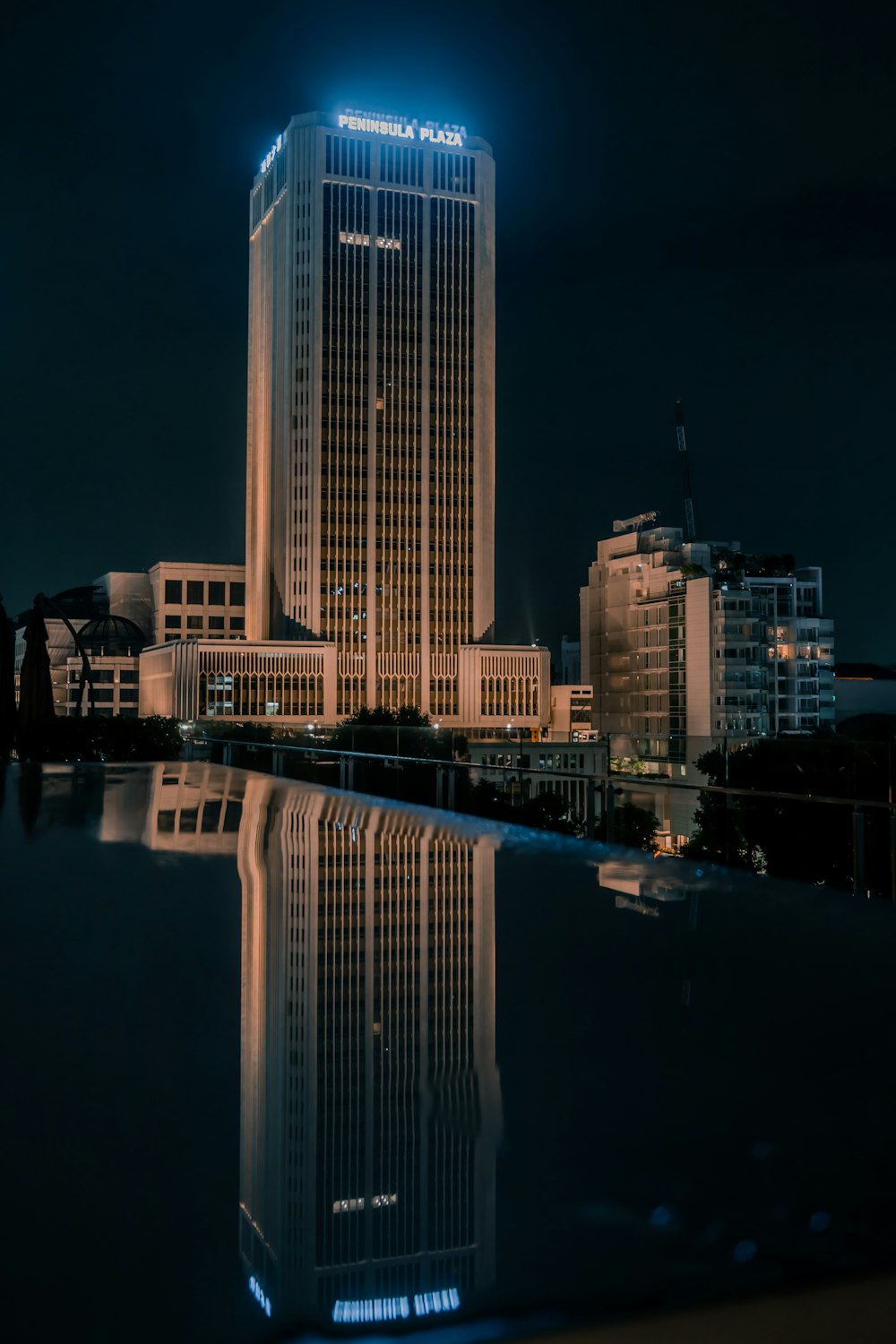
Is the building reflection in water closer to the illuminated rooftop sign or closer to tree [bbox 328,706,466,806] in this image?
tree [bbox 328,706,466,806]

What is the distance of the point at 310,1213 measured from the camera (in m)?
1.91

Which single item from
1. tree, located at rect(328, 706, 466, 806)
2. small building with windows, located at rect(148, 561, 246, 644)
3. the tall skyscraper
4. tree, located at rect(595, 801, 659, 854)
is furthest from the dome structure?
tree, located at rect(595, 801, 659, 854)

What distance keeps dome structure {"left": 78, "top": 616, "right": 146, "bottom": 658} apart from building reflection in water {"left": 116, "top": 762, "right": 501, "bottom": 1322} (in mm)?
108609

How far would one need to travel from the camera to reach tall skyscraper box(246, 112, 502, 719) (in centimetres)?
9712


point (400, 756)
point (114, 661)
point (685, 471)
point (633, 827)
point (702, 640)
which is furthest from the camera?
point (685, 471)

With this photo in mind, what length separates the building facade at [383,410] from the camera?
319 ft

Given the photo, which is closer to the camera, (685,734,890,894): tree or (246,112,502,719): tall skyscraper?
(685,734,890,894): tree

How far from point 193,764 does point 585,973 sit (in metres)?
16.7

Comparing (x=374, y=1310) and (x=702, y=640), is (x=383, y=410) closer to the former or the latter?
(x=702, y=640)

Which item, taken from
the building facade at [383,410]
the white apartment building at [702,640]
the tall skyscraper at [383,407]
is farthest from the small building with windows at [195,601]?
the white apartment building at [702,640]

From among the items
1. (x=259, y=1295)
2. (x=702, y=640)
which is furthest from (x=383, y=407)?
(x=259, y=1295)

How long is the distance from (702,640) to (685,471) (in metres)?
72.7

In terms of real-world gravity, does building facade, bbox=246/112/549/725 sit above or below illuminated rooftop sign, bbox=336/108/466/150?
below

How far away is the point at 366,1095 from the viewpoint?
95.8 inches
